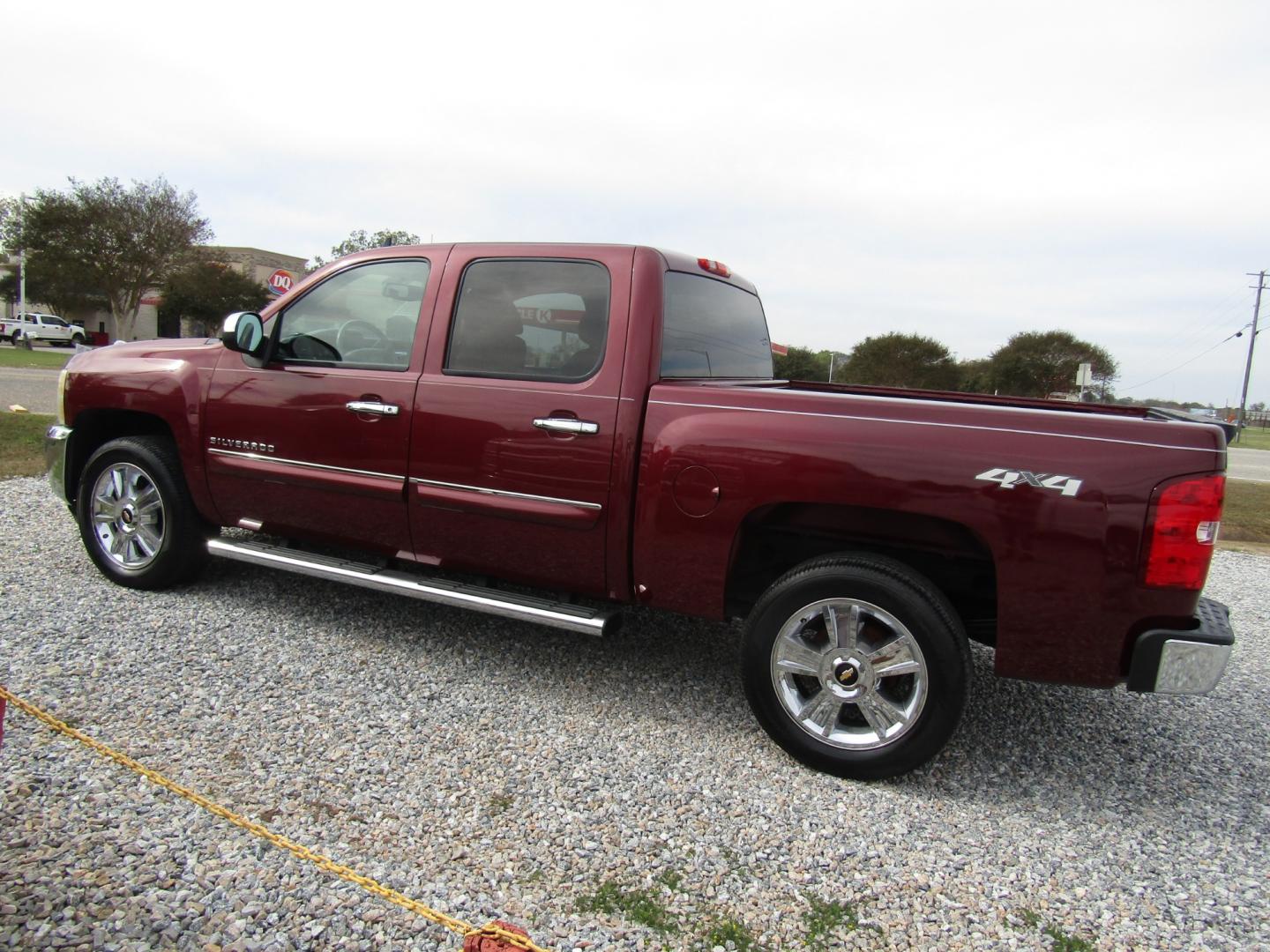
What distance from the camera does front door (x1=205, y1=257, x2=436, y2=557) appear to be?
12.3 feet

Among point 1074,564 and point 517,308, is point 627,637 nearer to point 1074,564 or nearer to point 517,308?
point 517,308

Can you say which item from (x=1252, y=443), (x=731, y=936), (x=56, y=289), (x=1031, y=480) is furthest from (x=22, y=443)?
(x=1252, y=443)

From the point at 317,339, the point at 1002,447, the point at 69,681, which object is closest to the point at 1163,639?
the point at 1002,447

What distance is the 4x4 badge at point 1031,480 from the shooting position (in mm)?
2631

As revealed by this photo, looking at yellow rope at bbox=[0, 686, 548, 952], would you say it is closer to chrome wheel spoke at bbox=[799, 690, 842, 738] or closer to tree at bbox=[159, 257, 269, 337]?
chrome wheel spoke at bbox=[799, 690, 842, 738]

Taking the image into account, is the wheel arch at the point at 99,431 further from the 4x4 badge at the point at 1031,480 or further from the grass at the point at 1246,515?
the grass at the point at 1246,515

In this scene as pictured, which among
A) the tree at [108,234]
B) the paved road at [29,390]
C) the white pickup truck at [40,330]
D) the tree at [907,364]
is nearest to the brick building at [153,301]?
the white pickup truck at [40,330]

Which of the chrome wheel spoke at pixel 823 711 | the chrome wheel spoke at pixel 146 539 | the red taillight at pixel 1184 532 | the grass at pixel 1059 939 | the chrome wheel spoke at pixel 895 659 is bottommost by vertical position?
the grass at pixel 1059 939

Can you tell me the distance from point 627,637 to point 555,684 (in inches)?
29.0

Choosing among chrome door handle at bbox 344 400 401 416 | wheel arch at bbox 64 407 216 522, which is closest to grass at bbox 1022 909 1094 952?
chrome door handle at bbox 344 400 401 416

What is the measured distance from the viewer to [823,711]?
3043mm

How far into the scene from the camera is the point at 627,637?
171 inches

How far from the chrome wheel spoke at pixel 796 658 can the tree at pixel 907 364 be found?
26692 millimetres

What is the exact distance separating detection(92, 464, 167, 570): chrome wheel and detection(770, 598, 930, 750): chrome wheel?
337 centimetres
